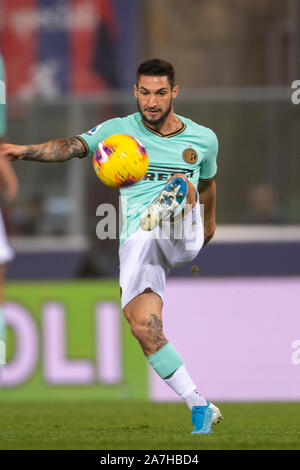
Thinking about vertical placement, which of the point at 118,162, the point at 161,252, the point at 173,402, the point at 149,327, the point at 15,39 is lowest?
the point at 173,402

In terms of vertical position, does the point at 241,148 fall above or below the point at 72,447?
above

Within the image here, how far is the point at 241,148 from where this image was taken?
13.4m

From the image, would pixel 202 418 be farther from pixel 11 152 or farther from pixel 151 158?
pixel 11 152

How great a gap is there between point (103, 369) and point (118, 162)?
4.74 m

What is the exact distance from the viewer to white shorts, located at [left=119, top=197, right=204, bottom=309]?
21.4 ft

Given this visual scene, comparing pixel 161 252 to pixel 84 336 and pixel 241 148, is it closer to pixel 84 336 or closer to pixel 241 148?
pixel 84 336

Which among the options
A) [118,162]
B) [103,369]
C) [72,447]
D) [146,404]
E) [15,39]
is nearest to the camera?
[72,447]

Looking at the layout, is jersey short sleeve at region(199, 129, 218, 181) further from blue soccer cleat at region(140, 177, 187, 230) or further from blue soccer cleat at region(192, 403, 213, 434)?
blue soccer cleat at region(192, 403, 213, 434)

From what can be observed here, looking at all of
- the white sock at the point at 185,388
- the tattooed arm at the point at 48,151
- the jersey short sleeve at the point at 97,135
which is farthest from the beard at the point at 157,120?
the white sock at the point at 185,388

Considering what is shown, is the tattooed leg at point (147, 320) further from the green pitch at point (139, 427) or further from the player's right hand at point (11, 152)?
the player's right hand at point (11, 152)

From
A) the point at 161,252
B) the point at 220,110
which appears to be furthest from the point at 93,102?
the point at 161,252

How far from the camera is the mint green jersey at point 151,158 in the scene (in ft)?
21.8

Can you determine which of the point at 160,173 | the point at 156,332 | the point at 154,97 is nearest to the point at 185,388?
the point at 156,332

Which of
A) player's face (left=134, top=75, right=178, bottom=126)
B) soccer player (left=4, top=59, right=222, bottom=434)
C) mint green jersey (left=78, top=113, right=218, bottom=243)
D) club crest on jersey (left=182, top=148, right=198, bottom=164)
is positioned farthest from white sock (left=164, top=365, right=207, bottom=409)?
player's face (left=134, top=75, right=178, bottom=126)
